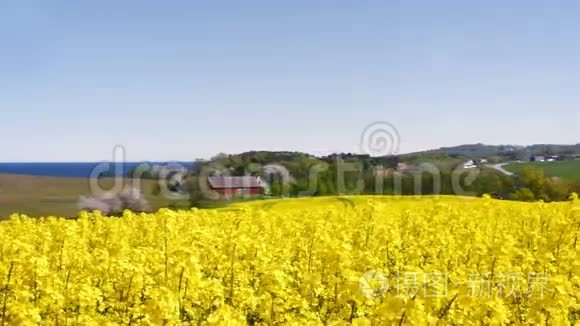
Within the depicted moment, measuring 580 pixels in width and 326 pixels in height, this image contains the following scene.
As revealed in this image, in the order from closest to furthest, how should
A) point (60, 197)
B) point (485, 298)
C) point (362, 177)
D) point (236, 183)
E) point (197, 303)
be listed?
point (485, 298) → point (197, 303) → point (60, 197) → point (236, 183) → point (362, 177)

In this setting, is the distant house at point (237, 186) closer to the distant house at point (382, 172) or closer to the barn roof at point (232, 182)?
the barn roof at point (232, 182)

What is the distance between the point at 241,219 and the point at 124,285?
728 centimetres

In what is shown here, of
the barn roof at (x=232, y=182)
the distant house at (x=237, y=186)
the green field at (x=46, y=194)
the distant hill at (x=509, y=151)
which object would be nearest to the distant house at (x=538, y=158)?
the distant hill at (x=509, y=151)

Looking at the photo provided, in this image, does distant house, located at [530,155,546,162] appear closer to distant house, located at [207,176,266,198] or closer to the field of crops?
distant house, located at [207,176,266,198]

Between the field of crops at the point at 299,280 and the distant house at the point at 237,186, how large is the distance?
3934 cm

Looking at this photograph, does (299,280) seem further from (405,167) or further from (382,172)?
(405,167)

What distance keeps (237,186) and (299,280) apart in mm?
45335

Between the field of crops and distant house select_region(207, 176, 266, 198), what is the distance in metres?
39.3

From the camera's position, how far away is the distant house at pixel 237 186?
53.9m

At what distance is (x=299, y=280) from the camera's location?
10.8 meters

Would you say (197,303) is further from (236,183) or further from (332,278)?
(236,183)

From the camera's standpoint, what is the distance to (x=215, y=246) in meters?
11.5

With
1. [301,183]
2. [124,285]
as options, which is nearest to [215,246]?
[124,285]

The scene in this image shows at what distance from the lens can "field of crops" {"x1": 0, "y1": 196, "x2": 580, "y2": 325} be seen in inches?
261
